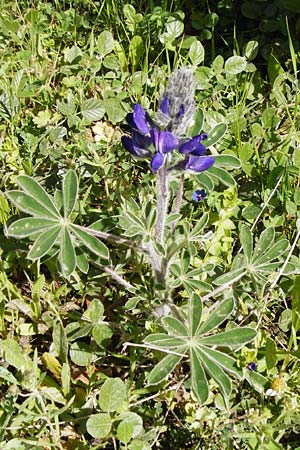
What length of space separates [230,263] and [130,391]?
64cm

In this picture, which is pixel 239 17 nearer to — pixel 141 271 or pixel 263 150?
pixel 263 150

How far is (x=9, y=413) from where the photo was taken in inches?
81.7

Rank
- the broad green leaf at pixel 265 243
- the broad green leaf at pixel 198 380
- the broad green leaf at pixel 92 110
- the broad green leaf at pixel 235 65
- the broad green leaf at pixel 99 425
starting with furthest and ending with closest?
the broad green leaf at pixel 235 65 < the broad green leaf at pixel 92 110 < the broad green leaf at pixel 265 243 < the broad green leaf at pixel 99 425 < the broad green leaf at pixel 198 380

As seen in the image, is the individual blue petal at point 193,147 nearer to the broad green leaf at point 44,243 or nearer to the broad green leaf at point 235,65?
the broad green leaf at point 44,243

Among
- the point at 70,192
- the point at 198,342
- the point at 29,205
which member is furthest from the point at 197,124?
the point at 198,342

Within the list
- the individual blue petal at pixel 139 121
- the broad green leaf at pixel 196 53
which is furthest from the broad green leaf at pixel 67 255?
the broad green leaf at pixel 196 53

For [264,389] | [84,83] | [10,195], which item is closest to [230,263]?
[264,389]

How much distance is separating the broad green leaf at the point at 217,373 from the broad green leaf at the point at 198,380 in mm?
17

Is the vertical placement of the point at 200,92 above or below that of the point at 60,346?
above

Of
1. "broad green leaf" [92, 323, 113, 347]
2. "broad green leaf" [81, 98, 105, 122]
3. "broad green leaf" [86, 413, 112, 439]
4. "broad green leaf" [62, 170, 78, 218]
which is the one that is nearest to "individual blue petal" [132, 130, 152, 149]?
"broad green leaf" [62, 170, 78, 218]

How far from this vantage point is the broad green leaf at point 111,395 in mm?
2109

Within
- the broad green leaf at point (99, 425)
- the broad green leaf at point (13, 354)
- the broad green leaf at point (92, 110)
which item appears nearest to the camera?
the broad green leaf at point (99, 425)

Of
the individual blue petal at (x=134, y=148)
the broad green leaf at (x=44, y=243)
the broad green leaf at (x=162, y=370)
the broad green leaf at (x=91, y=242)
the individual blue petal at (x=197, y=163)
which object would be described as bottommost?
the broad green leaf at (x=162, y=370)

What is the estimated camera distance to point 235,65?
10.5 feet
